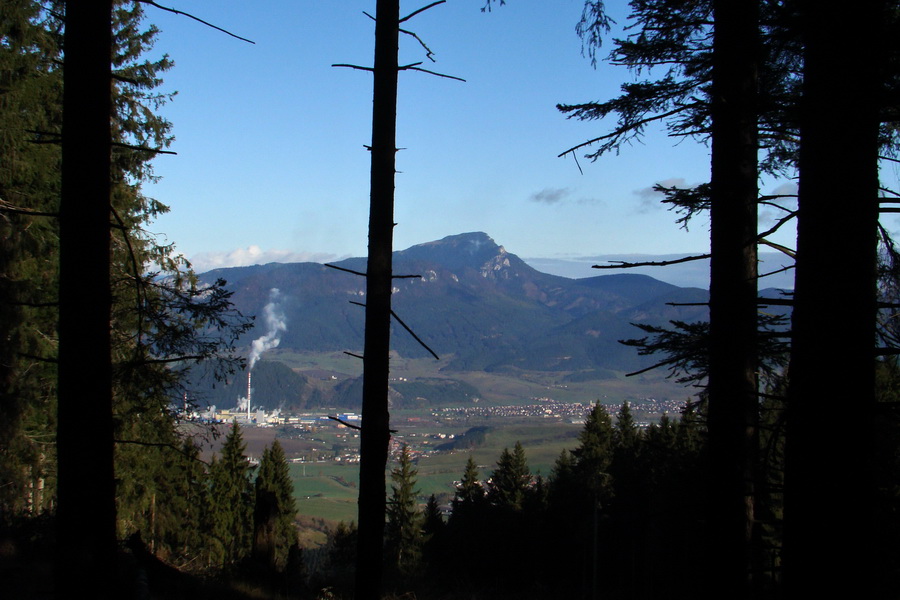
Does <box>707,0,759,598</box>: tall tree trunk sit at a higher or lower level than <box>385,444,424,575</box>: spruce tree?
higher

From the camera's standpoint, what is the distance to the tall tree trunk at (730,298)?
461 cm

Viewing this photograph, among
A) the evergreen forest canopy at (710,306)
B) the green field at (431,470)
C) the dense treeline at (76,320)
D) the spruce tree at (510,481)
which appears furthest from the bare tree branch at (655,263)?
the green field at (431,470)

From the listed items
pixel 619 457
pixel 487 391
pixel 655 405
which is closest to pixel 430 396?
pixel 487 391

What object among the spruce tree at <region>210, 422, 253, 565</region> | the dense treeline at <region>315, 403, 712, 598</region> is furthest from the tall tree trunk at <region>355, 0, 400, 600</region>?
the spruce tree at <region>210, 422, 253, 565</region>

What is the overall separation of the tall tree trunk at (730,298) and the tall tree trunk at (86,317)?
12.7 feet

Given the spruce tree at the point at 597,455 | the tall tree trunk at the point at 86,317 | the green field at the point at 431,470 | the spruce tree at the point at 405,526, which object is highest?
the tall tree trunk at the point at 86,317

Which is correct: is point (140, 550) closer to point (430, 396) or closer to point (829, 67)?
point (829, 67)

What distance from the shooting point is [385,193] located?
5.60 metres

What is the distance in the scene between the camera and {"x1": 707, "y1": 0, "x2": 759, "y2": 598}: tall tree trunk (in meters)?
4.61

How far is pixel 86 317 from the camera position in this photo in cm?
402

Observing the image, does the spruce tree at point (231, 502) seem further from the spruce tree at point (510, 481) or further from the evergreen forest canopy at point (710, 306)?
the evergreen forest canopy at point (710, 306)

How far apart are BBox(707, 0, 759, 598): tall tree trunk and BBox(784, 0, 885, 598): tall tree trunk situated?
1.38 m

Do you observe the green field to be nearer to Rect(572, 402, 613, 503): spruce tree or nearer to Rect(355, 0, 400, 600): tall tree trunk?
Rect(572, 402, 613, 503): spruce tree

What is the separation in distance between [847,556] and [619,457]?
26798 mm
